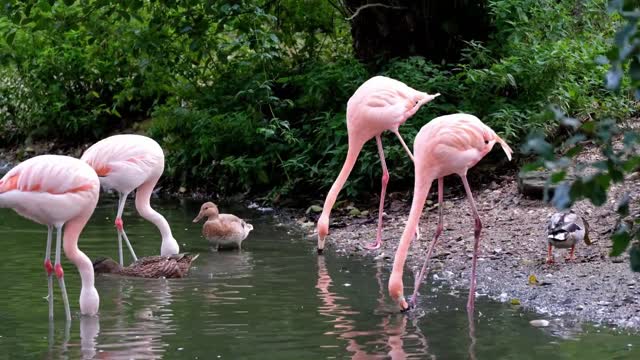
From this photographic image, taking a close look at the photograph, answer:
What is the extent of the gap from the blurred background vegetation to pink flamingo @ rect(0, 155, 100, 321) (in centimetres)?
363

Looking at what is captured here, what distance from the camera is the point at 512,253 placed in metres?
7.93

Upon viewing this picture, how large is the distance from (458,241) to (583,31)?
3.95m

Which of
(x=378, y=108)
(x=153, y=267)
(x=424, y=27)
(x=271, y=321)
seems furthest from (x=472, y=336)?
(x=424, y=27)

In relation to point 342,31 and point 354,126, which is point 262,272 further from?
point 342,31

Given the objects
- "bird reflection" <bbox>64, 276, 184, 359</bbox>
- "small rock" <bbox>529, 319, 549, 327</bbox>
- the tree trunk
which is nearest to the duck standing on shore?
"small rock" <bbox>529, 319, 549, 327</bbox>

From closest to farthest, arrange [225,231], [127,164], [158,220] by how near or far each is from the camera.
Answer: [127,164], [158,220], [225,231]

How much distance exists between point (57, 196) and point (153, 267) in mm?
1618

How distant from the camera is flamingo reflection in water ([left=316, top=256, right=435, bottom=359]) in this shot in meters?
5.27

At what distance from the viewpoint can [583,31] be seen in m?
11.2

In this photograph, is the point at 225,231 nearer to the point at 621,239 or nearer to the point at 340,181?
the point at 340,181

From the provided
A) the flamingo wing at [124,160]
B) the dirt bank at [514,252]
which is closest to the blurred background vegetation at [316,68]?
the dirt bank at [514,252]

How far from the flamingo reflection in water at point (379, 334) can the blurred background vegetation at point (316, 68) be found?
3751 millimetres

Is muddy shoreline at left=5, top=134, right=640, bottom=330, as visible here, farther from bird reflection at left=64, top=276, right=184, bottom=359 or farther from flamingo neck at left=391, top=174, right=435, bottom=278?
bird reflection at left=64, top=276, right=184, bottom=359

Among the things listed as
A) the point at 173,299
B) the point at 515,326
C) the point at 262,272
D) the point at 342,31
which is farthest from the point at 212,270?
the point at 342,31
